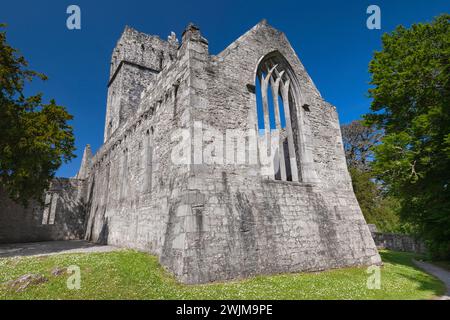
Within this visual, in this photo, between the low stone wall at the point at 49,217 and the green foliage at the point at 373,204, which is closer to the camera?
the low stone wall at the point at 49,217

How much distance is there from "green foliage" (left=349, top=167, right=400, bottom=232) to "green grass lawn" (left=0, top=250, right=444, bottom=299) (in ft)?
46.5

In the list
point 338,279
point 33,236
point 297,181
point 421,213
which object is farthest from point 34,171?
point 421,213

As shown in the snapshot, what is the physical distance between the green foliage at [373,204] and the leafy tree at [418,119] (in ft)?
29.4

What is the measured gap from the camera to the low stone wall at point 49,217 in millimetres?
17531

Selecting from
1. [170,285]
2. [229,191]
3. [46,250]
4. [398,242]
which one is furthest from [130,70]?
[398,242]

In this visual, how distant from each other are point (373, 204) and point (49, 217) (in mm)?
25901

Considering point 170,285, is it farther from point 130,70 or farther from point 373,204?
point 373,204

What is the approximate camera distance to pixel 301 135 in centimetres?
1022

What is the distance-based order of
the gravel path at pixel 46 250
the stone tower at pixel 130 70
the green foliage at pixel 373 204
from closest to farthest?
the gravel path at pixel 46 250 < the stone tower at pixel 130 70 < the green foliage at pixel 373 204

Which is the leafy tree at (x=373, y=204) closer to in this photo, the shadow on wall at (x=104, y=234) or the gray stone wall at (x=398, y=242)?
the gray stone wall at (x=398, y=242)

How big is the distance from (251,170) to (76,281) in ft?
17.3

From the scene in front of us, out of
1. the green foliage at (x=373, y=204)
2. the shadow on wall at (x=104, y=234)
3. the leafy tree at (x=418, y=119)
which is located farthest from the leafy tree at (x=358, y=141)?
the shadow on wall at (x=104, y=234)

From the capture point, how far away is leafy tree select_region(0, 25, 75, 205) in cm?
1098

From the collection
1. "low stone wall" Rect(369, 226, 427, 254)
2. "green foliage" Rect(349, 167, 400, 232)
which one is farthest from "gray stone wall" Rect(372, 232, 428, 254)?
"green foliage" Rect(349, 167, 400, 232)
